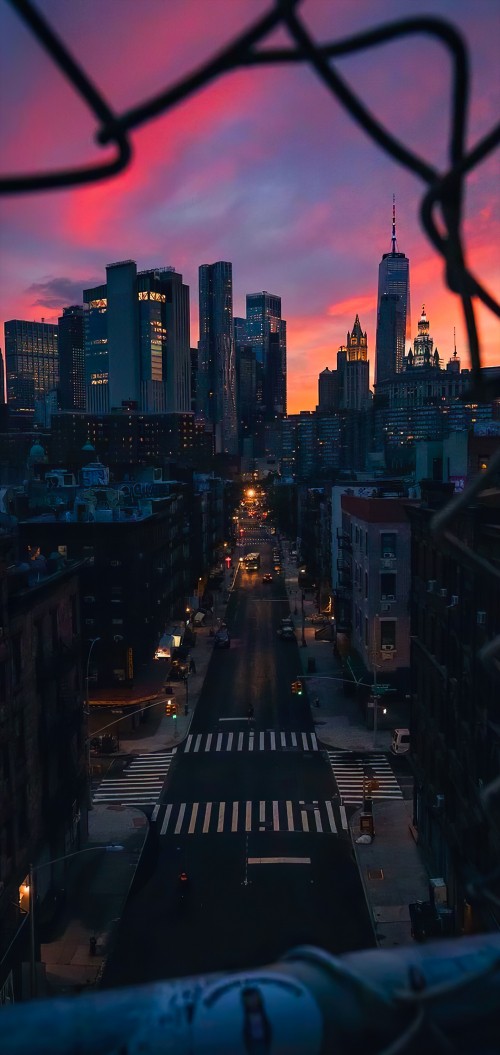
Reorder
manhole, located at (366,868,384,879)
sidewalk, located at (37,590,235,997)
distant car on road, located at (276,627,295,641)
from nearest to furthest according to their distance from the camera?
sidewalk, located at (37,590,235,997), manhole, located at (366,868,384,879), distant car on road, located at (276,627,295,641)

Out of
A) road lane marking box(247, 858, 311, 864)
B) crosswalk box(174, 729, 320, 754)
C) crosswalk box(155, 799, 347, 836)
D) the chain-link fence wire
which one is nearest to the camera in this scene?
the chain-link fence wire

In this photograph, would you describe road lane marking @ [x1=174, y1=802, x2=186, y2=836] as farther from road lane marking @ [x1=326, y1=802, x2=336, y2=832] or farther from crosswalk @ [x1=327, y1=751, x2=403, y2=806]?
crosswalk @ [x1=327, y1=751, x2=403, y2=806]

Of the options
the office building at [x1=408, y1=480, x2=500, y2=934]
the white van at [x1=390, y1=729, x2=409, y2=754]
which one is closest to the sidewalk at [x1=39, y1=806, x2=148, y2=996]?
the office building at [x1=408, y1=480, x2=500, y2=934]

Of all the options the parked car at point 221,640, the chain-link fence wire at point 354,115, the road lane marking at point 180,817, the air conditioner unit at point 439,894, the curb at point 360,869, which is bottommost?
the road lane marking at point 180,817

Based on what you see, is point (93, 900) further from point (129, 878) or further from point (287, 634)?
point (287, 634)

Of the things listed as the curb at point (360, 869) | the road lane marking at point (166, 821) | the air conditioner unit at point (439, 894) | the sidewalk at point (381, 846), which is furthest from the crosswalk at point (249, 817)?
the air conditioner unit at point (439, 894)

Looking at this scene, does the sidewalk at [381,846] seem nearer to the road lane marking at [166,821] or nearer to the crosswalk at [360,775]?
the crosswalk at [360,775]

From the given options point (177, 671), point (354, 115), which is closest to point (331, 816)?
point (177, 671)
